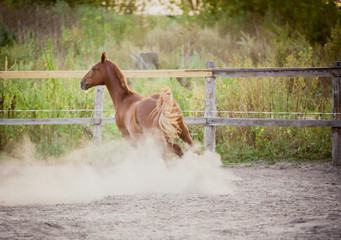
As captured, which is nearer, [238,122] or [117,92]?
[117,92]

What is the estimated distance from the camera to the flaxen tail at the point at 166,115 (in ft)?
19.5

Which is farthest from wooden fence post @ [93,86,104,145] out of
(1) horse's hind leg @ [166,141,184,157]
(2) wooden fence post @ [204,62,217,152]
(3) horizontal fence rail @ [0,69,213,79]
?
(1) horse's hind leg @ [166,141,184,157]

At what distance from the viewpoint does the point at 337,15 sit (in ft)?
49.3

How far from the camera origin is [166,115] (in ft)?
19.5

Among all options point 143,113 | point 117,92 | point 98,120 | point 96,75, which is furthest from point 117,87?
point 98,120

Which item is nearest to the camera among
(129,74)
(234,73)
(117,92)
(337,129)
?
(117,92)

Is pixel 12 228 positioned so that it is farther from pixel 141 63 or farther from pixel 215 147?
Answer: pixel 141 63

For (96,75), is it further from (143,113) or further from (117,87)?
(143,113)

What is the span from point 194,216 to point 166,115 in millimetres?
1877

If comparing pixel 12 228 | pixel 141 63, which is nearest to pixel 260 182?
pixel 12 228

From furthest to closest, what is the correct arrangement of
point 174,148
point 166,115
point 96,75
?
point 96,75
point 174,148
point 166,115

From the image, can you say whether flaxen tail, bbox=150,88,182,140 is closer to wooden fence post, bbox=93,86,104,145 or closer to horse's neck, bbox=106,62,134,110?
horse's neck, bbox=106,62,134,110

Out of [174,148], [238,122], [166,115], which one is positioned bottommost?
[174,148]

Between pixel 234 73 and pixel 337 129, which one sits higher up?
pixel 234 73
